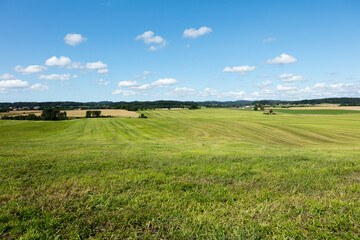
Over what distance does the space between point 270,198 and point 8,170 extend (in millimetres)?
8681

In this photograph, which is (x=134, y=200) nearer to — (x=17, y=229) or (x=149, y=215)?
(x=149, y=215)

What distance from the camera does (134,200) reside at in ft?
13.9

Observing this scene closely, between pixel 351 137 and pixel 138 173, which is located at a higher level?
pixel 138 173

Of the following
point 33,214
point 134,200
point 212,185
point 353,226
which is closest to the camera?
point 353,226

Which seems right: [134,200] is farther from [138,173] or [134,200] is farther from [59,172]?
[59,172]

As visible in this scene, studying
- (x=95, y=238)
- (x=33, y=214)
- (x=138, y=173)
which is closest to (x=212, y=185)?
(x=138, y=173)

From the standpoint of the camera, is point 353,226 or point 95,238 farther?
point 353,226

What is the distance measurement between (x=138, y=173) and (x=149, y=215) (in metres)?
2.72

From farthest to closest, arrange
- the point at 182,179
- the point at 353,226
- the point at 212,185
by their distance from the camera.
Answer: the point at 182,179 < the point at 212,185 < the point at 353,226

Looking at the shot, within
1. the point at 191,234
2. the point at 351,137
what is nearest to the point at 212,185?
the point at 191,234

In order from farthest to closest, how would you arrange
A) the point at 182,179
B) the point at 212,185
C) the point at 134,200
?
the point at 182,179
the point at 212,185
the point at 134,200

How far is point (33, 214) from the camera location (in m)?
3.63

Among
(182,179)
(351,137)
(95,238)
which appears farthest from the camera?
(351,137)

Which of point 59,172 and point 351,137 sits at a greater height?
point 59,172
